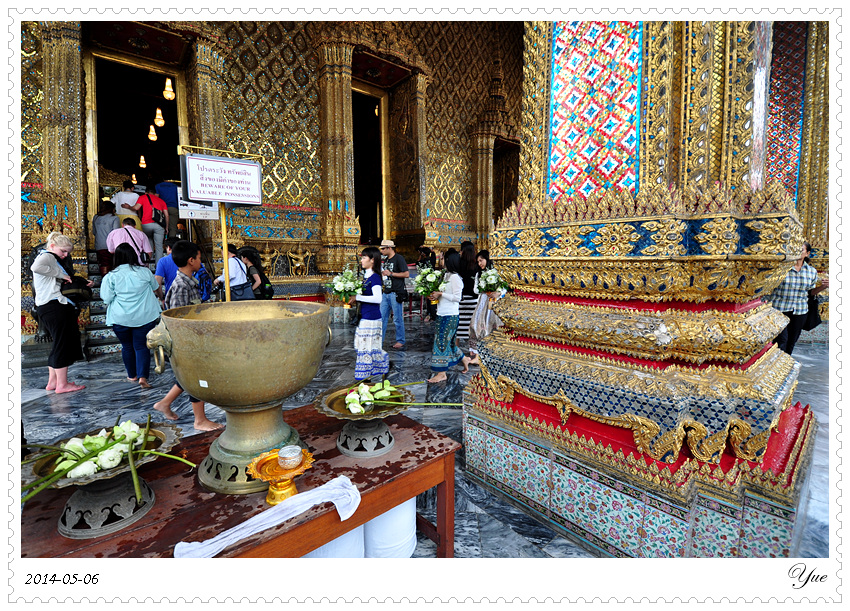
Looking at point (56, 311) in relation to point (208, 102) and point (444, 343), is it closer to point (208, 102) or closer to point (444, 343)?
point (444, 343)

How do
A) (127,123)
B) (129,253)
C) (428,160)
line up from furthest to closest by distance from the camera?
(127,123), (428,160), (129,253)

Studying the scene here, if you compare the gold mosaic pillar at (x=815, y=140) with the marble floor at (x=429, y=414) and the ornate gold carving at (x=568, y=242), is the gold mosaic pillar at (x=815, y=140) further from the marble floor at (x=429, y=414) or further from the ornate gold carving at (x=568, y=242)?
the ornate gold carving at (x=568, y=242)

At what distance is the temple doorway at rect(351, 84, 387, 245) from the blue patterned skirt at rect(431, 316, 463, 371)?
640cm

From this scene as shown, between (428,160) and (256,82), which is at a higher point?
(256,82)

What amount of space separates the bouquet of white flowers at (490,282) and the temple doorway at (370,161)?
6635 millimetres

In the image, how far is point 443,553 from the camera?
1.70m

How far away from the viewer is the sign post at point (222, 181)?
1645 mm

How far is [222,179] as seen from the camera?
5.74ft

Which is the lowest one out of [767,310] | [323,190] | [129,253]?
[767,310]

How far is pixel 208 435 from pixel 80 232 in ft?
22.3

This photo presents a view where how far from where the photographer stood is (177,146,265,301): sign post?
1645mm

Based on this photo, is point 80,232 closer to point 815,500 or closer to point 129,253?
point 129,253

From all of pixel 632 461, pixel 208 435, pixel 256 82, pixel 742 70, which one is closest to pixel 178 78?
pixel 256 82

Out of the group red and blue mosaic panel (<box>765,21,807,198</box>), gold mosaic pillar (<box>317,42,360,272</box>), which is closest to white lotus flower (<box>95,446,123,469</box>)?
gold mosaic pillar (<box>317,42,360,272</box>)
